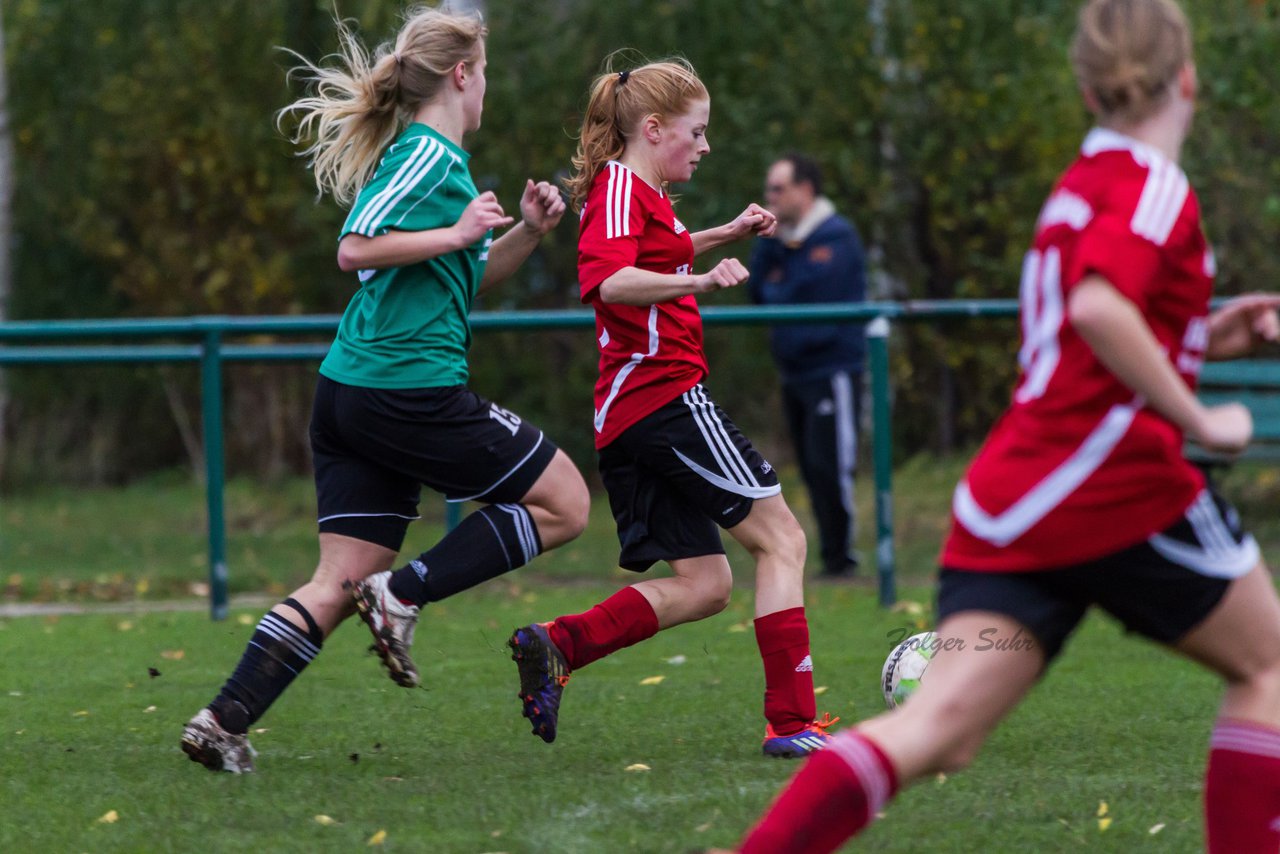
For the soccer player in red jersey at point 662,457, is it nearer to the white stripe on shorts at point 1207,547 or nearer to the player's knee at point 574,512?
the player's knee at point 574,512

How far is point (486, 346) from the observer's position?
11.9 m

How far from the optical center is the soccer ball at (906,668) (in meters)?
4.77

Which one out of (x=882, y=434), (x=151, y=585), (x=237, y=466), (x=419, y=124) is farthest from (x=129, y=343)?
(x=419, y=124)

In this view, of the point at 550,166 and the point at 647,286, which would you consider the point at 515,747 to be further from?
the point at 550,166

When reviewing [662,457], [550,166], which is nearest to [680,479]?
[662,457]

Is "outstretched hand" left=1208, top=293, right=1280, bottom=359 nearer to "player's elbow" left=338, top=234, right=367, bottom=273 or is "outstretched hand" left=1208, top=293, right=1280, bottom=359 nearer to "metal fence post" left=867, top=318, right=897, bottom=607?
"player's elbow" left=338, top=234, right=367, bottom=273

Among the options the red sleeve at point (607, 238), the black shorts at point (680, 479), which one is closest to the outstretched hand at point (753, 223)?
the red sleeve at point (607, 238)

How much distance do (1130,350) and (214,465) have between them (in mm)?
5524

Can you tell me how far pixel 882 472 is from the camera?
25.0 feet

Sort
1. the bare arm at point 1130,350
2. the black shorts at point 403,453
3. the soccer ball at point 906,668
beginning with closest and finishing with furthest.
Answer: the bare arm at point 1130,350
the black shorts at point 403,453
the soccer ball at point 906,668

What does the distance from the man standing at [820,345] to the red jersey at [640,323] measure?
4.35 metres

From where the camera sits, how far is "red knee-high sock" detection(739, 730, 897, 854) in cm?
A: 273

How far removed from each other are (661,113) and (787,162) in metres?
4.69

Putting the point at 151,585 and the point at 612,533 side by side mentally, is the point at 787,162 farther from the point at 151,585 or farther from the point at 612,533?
the point at 151,585
